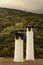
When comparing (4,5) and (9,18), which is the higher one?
(4,5)

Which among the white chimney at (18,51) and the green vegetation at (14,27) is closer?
the white chimney at (18,51)

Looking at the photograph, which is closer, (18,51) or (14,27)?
(18,51)

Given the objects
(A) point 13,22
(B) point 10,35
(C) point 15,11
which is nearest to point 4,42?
(B) point 10,35

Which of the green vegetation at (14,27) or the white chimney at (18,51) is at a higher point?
the green vegetation at (14,27)

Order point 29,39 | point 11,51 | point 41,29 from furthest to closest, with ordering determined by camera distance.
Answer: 1. point 41,29
2. point 11,51
3. point 29,39

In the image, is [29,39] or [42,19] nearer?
[29,39]

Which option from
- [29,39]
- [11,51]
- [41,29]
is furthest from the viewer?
[41,29]

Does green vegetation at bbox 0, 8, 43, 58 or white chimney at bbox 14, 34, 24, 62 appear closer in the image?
white chimney at bbox 14, 34, 24, 62

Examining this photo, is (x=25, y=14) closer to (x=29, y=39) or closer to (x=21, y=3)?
(x=21, y=3)
